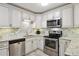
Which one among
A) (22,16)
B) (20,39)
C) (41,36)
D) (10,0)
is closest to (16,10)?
(22,16)

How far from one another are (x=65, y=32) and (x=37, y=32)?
0.41 meters

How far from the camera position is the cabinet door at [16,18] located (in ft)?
4.11

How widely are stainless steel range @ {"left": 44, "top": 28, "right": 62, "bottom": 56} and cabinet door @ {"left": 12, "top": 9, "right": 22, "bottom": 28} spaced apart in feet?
1.53

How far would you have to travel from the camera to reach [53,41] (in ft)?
4.54

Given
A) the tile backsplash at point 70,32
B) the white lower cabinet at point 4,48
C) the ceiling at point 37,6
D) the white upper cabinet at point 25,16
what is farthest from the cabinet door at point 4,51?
the tile backsplash at point 70,32

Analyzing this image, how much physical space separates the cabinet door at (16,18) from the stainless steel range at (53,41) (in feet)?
1.53

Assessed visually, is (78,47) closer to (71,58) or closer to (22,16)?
(71,58)

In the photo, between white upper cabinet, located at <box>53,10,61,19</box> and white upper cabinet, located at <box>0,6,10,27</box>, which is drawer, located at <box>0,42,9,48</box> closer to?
white upper cabinet, located at <box>0,6,10,27</box>

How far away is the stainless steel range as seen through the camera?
4.36ft

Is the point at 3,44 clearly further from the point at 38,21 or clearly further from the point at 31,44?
the point at 38,21

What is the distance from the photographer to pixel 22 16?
1.31 m

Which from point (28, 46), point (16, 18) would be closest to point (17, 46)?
point (28, 46)

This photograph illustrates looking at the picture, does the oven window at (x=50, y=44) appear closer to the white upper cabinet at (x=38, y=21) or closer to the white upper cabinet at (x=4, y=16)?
the white upper cabinet at (x=38, y=21)

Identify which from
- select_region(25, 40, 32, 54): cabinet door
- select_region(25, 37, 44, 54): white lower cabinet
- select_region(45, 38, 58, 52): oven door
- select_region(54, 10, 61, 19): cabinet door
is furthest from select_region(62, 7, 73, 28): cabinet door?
select_region(25, 40, 32, 54): cabinet door
